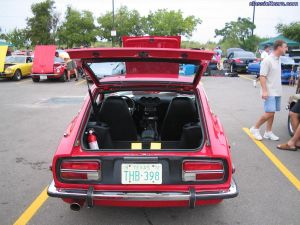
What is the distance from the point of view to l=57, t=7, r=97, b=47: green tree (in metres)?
42.6

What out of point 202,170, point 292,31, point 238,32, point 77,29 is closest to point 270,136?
point 202,170

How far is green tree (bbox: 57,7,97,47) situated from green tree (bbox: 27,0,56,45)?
2594 mm

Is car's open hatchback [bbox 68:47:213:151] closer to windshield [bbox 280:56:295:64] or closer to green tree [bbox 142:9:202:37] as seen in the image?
windshield [bbox 280:56:295:64]

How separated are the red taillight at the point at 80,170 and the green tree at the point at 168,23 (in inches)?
1631

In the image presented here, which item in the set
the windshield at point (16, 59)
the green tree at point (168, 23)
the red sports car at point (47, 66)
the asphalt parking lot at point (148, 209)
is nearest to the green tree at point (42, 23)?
the green tree at point (168, 23)

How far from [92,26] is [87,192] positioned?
1707 inches

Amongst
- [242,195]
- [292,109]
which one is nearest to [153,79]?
[242,195]

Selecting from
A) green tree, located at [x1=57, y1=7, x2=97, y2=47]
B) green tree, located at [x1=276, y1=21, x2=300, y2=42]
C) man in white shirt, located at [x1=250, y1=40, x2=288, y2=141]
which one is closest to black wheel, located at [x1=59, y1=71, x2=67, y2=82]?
man in white shirt, located at [x1=250, y1=40, x2=288, y2=141]

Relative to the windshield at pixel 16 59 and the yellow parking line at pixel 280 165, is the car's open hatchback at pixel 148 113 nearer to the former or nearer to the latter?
the yellow parking line at pixel 280 165

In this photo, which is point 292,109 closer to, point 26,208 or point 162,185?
point 162,185

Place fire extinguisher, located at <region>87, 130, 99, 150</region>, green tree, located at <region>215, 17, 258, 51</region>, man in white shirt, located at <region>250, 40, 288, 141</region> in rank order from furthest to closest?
1. green tree, located at <region>215, 17, 258, 51</region>
2. man in white shirt, located at <region>250, 40, 288, 141</region>
3. fire extinguisher, located at <region>87, 130, 99, 150</region>

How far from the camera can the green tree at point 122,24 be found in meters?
42.9

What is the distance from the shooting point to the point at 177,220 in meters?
3.38

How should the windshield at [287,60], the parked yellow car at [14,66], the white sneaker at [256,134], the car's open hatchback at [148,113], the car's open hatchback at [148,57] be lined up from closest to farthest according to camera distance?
the car's open hatchback at [148,57], the car's open hatchback at [148,113], the white sneaker at [256,134], the windshield at [287,60], the parked yellow car at [14,66]
